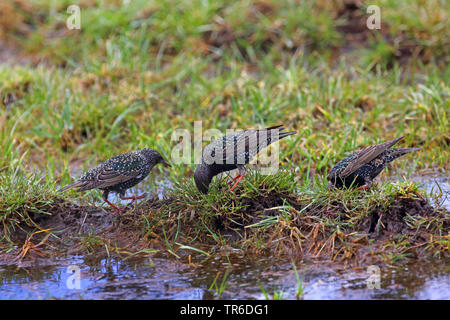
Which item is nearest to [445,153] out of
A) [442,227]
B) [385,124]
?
[385,124]

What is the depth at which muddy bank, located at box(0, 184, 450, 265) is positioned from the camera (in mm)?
5207

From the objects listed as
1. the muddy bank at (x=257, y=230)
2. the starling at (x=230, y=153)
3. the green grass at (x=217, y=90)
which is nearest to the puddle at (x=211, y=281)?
the muddy bank at (x=257, y=230)

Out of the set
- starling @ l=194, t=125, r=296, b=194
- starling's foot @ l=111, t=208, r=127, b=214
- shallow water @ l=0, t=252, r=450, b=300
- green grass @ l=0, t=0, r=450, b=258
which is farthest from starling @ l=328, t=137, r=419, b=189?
starling's foot @ l=111, t=208, r=127, b=214

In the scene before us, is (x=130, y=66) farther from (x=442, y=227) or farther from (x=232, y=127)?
(x=442, y=227)

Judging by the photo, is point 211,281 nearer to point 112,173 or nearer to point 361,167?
point 112,173

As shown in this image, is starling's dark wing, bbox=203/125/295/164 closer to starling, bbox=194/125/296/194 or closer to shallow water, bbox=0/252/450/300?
starling, bbox=194/125/296/194

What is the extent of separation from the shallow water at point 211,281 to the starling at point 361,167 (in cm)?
118

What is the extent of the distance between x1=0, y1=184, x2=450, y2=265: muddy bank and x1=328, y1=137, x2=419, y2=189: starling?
40 centimetres

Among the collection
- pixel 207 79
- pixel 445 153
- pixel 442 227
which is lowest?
pixel 442 227

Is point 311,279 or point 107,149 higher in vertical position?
point 107,149

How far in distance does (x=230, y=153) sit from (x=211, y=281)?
57.6 inches

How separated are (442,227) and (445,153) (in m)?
2.32

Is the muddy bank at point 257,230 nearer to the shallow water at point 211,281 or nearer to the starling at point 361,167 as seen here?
the shallow water at point 211,281
